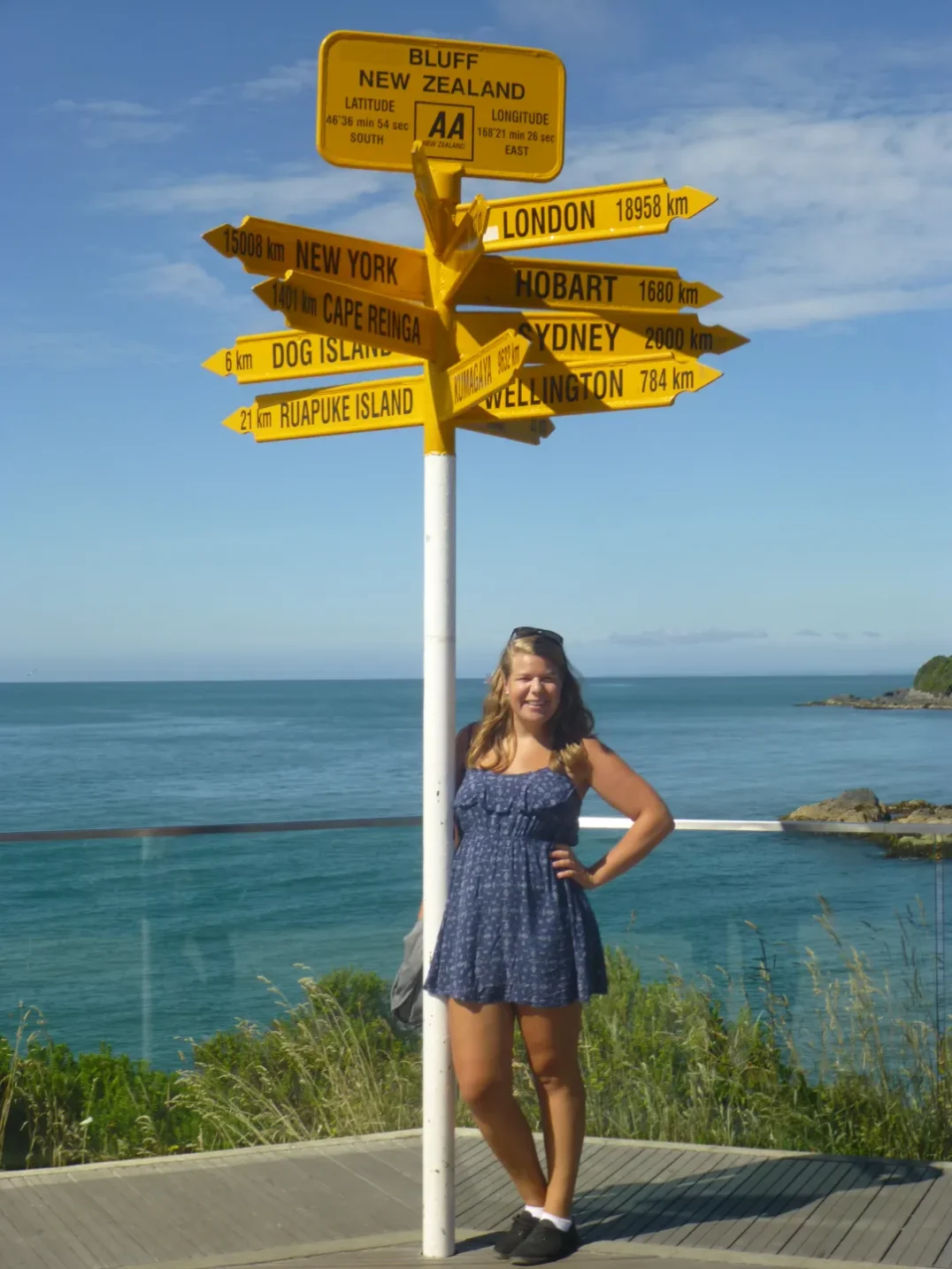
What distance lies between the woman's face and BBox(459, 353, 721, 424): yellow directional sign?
0.70 metres

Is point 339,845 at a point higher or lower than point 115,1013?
higher

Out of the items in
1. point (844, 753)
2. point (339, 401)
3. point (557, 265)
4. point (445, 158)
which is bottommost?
point (844, 753)

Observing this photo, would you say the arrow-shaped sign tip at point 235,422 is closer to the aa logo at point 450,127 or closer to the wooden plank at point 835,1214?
the aa logo at point 450,127

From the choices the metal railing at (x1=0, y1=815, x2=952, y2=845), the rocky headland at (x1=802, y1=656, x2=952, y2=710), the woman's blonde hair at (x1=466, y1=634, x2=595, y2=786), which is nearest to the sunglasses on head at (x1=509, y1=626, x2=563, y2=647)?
the woman's blonde hair at (x1=466, y1=634, x2=595, y2=786)

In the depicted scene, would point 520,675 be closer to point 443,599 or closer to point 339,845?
point 443,599

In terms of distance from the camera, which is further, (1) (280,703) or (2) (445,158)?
(1) (280,703)

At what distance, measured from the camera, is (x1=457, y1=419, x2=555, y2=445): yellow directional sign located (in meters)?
4.55

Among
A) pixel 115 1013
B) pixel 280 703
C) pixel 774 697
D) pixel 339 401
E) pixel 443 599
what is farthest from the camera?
pixel 774 697

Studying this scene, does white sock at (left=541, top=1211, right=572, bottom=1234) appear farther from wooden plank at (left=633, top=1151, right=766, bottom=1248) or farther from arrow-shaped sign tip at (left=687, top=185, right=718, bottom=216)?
arrow-shaped sign tip at (left=687, top=185, right=718, bottom=216)

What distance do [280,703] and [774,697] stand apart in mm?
59664

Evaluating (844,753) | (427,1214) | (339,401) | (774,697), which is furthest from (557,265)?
(774,697)

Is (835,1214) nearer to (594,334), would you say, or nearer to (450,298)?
(594,334)

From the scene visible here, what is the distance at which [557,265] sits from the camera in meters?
4.46

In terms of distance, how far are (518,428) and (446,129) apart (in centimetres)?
89
